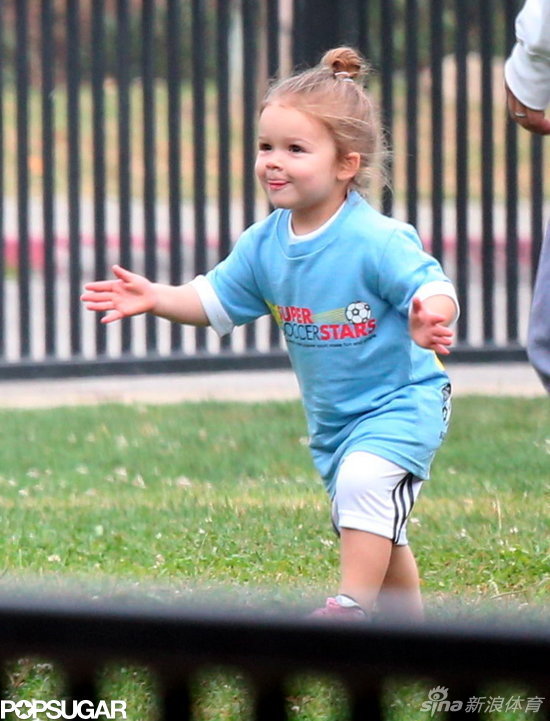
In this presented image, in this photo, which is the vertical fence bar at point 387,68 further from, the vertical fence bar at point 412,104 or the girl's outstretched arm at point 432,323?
the girl's outstretched arm at point 432,323

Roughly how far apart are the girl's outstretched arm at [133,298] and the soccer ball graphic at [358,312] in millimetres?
427

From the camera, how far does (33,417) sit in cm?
669

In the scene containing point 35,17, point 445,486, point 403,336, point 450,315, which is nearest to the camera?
point 450,315

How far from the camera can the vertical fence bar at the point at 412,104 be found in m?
7.59

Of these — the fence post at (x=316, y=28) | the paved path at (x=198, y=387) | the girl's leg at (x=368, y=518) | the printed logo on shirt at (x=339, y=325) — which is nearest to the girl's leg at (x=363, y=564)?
the girl's leg at (x=368, y=518)

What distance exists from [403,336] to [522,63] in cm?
68

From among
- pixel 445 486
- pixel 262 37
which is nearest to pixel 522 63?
pixel 445 486

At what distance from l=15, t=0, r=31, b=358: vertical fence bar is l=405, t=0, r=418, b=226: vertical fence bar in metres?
1.77

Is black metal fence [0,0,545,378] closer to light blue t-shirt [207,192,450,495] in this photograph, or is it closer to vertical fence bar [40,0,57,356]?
vertical fence bar [40,0,57,356]

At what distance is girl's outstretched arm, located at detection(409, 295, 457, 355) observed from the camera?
3.24m

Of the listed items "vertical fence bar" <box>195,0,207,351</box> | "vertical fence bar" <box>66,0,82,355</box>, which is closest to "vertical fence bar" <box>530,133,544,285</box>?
"vertical fence bar" <box>195,0,207,351</box>

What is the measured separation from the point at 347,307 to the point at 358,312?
3 cm

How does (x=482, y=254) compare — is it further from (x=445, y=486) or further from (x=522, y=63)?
(x=522, y=63)

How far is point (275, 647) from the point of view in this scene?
4.15ft
